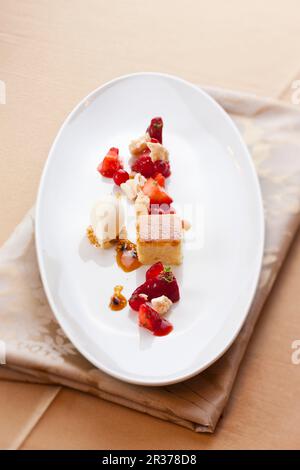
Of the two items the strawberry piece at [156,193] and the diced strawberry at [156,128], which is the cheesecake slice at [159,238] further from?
the diced strawberry at [156,128]

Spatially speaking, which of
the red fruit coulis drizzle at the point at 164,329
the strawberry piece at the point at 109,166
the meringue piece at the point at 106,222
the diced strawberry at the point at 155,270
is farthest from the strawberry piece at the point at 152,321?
the strawberry piece at the point at 109,166

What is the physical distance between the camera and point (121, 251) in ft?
5.07

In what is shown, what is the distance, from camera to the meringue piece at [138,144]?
1.70 m

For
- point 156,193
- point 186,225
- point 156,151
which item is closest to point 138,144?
point 156,151

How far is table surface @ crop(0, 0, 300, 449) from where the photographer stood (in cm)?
131

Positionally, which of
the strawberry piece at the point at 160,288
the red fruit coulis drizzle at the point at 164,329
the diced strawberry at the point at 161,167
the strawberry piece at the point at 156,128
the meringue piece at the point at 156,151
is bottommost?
the red fruit coulis drizzle at the point at 164,329

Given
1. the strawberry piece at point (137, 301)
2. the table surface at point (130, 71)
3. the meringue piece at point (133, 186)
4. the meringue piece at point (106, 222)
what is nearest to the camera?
the table surface at point (130, 71)

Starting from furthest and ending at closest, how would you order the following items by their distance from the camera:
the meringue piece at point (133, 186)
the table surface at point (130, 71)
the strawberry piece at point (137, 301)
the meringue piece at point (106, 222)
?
the meringue piece at point (133, 186)
the meringue piece at point (106, 222)
the strawberry piece at point (137, 301)
the table surface at point (130, 71)

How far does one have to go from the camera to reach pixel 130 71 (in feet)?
6.66

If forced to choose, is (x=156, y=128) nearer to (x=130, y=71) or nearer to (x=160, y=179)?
(x=160, y=179)

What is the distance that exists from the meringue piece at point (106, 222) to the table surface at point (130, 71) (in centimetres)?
24

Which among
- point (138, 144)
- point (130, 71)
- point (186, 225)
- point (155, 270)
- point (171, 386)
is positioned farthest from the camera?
point (130, 71)

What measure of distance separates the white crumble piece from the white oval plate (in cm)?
3

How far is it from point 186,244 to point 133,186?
0.72 feet
